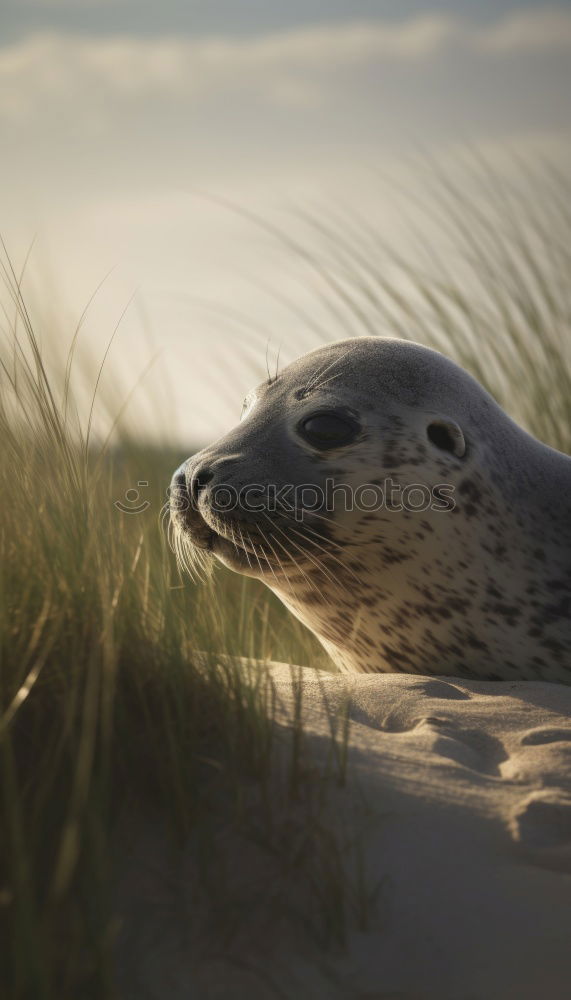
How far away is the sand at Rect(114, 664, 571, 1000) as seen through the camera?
1.64 m

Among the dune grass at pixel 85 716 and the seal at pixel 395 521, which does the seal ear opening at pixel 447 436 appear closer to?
the seal at pixel 395 521

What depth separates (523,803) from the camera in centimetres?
208

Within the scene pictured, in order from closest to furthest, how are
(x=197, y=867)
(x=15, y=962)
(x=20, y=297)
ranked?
(x=15, y=962)
(x=197, y=867)
(x=20, y=297)

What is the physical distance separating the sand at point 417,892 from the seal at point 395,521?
81 cm

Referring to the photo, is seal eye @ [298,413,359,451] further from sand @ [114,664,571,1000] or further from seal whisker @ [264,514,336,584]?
sand @ [114,664,571,1000]

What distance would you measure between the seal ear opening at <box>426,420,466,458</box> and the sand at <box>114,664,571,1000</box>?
1.17 meters

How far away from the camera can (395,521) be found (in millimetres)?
3131

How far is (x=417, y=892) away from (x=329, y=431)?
5.65 feet

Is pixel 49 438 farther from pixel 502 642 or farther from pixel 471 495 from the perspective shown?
pixel 502 642

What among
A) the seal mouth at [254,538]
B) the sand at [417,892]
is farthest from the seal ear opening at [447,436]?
the sand at [417,892]

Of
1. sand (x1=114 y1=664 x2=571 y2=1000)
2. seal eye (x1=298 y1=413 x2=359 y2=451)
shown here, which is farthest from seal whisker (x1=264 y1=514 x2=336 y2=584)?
sand (x1=114 y1=664 x2=571 y2=1000)

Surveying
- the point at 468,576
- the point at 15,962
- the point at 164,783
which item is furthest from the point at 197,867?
the point at 468,576

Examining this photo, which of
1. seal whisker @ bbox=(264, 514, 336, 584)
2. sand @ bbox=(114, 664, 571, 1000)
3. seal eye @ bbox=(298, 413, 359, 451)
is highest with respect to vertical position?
seal eye @ bbox=(298, 413, 359, 451)

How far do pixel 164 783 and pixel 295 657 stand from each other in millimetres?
1865
